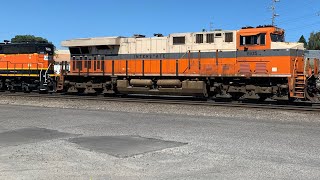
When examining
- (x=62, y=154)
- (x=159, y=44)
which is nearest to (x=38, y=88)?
(x=159, y=44)

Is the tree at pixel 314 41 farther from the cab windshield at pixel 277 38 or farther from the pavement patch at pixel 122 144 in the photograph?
the pavement patch at pixel 122 144

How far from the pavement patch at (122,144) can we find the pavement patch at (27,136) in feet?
2.29

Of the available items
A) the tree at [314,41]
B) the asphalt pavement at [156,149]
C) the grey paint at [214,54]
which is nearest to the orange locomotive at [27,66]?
the grey paint at [214,54]

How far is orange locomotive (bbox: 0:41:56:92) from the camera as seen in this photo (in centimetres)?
2497

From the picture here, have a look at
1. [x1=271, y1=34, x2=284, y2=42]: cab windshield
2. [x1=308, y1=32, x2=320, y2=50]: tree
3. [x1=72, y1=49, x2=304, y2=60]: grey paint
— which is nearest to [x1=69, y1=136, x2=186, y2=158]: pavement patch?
[x1=72, y1=49, x2=304, y2=60]: grey paint

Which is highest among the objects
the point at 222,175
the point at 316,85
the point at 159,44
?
the point at 159,44

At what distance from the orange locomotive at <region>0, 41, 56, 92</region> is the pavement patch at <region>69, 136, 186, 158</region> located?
17.9 meters

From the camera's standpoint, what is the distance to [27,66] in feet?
83.0

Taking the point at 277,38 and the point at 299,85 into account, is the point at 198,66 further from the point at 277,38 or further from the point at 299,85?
the point at 299,85

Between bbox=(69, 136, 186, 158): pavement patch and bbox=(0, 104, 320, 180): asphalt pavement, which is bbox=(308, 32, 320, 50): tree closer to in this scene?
bbox=(0, 104, 320, 180): asphalt pavement

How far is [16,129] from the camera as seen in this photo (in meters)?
9.27

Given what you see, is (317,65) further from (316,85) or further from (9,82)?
(9,82)

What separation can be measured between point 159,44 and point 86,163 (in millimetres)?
14522

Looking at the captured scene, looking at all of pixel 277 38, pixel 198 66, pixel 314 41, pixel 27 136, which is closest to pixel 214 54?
pixel 198 66
